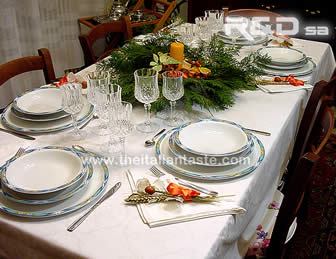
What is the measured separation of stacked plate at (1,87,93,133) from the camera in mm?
1170

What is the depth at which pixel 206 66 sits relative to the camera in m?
1.40

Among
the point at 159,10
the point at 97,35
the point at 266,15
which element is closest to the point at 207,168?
the point at 97,35

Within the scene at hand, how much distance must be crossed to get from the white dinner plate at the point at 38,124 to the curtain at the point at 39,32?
1473mm

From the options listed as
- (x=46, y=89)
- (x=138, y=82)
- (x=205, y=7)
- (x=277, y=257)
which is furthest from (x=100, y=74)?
(x=205, y=7)

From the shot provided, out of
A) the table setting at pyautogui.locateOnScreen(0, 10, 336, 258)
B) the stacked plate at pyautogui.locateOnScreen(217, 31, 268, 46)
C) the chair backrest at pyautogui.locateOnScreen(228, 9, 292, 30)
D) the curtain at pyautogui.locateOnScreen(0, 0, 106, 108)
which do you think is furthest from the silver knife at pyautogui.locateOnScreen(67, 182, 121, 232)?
the curtain at pyautogui.locateOnScreen(0, 0, 106, 108)

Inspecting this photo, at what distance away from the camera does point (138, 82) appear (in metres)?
1.13

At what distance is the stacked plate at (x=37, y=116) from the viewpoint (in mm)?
1170

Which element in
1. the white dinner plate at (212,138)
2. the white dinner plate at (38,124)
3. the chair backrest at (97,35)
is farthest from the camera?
the chair backrest at (97,35)

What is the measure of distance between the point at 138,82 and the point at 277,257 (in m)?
0.60

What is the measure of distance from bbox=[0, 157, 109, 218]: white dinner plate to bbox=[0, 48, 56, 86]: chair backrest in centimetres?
69

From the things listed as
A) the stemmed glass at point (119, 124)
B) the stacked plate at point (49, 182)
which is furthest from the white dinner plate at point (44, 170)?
the stemmed glass at point (119, 124)

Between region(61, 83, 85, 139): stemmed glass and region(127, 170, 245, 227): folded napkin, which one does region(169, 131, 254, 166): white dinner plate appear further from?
region(61, 83, 85, 139): stemmed glass

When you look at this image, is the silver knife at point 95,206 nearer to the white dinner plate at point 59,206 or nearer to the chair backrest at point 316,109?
the white dinner plate at point 59,206

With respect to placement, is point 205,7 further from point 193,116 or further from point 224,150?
point 224,150
